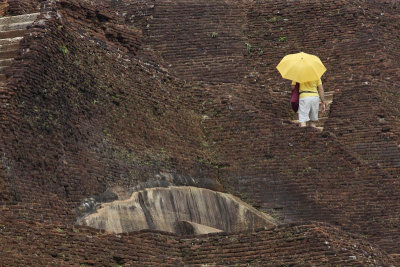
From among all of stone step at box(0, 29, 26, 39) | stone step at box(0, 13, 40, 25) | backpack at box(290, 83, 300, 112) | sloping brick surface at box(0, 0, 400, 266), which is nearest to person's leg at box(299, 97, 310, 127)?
backpack at box(290, 83, 300, 112)

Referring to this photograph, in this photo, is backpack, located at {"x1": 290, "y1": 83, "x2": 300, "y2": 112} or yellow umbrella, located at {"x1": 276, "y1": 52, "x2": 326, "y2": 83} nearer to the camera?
yellow umbrella, located at {"x1": 276, "y1": 52, "x2": 326, "y2": 83}

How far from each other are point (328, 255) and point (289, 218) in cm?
482

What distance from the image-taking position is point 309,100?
25250mm

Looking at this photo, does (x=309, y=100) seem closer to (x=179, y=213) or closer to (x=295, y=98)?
(x=295, y=98)

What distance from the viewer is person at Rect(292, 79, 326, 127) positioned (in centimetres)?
2525

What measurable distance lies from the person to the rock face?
270 cm

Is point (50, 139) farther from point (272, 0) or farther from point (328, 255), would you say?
point (272, 0)

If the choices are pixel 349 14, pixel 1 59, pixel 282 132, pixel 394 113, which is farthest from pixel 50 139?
pixel 349 14

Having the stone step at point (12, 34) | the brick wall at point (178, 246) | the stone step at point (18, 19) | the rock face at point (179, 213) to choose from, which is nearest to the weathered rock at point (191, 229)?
the rock face at point (179, 213)

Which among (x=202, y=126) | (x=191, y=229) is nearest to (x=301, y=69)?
(x=202, y=126)

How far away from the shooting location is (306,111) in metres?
25.3

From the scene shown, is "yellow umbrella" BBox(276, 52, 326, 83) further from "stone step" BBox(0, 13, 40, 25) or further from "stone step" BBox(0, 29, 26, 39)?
"stone step" BBox(0, 29, 26, 39)

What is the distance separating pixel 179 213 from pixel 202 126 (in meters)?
3.70

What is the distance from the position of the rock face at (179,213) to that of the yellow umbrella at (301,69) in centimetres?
314
